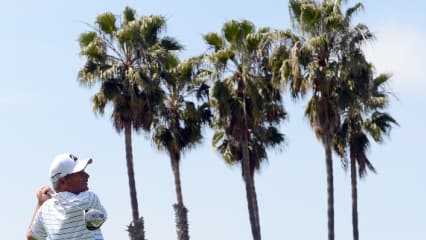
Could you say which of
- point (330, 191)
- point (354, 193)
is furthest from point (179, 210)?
point (354, 193)

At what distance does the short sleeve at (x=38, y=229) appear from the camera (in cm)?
793

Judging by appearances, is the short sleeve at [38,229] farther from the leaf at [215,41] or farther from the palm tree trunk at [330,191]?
the leaf at [215,41]

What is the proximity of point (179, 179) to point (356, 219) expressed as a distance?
679 cm

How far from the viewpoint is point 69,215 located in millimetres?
7730

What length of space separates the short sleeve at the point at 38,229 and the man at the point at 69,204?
2 cm

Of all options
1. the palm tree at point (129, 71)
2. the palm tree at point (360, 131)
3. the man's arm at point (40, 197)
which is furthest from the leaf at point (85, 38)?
the man's arm at point (40, 197)

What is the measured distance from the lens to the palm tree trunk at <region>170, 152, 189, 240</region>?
40.8 metres

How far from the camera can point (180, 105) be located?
42.9 meters

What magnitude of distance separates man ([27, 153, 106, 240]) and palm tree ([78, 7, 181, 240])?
32.1 meters

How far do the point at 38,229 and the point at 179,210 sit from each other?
33.7 meters

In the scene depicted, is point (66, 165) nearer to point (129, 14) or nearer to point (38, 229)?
point (38, 229)

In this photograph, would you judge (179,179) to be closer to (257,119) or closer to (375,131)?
(257,119)

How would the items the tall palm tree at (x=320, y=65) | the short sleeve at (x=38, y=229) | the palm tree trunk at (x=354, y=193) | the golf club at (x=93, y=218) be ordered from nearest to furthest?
the golf club at (x=93, y=218)
the short sleeve at (x=38, y=229)
the tall palm tree at (x=320, y=65)
the palm tree trunk at (x=354, y=193)

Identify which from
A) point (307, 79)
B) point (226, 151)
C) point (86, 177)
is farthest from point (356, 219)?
point (86, 177)
